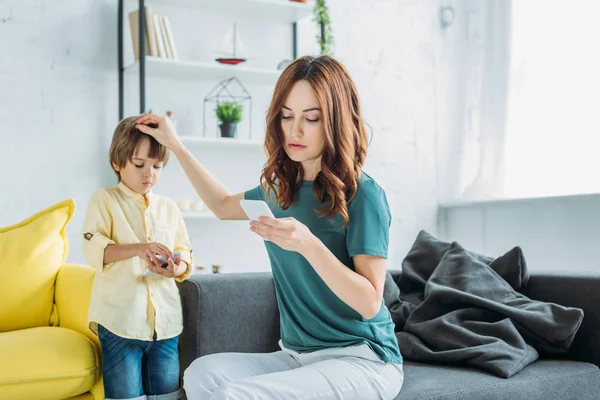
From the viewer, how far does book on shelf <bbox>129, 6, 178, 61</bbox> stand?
296 cm

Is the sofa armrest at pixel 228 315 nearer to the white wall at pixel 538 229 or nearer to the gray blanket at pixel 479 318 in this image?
the gray blanket at pixel 479 318

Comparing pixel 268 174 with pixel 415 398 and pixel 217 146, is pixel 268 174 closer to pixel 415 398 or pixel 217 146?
pixel 415 398

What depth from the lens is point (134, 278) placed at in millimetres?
1891

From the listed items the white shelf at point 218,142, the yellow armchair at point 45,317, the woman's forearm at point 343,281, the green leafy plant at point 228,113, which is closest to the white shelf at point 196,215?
the white shelf at point 218,142

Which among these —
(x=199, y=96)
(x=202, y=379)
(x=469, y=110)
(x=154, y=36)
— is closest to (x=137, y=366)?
(x=202, y=379)

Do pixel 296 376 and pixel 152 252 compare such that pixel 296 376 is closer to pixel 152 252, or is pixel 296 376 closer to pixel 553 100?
pixel 152 252

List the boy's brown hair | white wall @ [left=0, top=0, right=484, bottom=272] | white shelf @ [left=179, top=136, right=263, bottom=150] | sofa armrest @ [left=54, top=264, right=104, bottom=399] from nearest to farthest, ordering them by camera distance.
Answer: the boy's brown hair, sofa armrest @ [left=54, top=264, right=104, bottom=399], white wall @ [left=0, top=0, right=484, bottom=272], white shelf @ [left=179, top=136, right=263, bottom=150]

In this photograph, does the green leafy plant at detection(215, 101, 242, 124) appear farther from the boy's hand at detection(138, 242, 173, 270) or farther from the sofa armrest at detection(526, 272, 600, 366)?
the sofa armrest at detection(526, 272, 600, 366)

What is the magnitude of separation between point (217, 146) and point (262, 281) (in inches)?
56.0

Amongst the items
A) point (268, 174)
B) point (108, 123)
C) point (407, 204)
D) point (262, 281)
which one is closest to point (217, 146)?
→ point (108, 123)

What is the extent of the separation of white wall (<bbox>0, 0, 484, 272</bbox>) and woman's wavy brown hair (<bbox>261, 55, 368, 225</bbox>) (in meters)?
1.73

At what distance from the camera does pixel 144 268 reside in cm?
193

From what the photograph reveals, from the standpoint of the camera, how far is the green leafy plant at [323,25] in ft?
11.0

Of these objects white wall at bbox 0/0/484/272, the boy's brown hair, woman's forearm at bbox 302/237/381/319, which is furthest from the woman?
white wall at bbox 0/0/484/272
